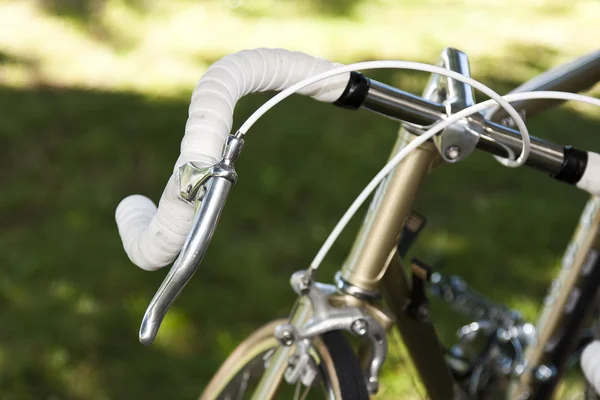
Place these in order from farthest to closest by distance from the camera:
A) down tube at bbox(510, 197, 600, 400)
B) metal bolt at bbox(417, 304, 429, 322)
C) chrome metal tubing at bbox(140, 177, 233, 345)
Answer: down tube at bbox(510, 197, 600, 400), metal bolt at bbox(417, 304, 429, 322), chrome metal tubing at bbox(140, 177, 233, 345)

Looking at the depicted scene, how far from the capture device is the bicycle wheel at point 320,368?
0.92 meters

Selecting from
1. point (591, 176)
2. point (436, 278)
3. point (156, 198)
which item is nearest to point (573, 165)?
point (591, 176)

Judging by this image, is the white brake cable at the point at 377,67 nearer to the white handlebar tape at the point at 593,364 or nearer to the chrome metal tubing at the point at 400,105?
the chrome metal tubing at the point at 400,105

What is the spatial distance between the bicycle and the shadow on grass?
106cm

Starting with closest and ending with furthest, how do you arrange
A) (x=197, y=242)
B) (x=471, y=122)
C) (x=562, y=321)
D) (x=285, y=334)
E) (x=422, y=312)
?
(x=197, y=242) → (x=471, y=122) → (x=285, y=334) → (x=422, y=312) → (x=562, y=321)

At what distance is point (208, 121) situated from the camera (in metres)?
0.70

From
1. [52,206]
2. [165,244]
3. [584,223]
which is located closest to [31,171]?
[52,206]

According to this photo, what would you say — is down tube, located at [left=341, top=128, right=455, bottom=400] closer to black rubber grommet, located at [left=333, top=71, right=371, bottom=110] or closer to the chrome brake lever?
black rubber grommet, located at [left=333, top=71, right=371, bottom=110]

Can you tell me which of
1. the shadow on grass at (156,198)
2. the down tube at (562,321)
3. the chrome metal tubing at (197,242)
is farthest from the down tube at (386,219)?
the shadow on grass at (156,198)

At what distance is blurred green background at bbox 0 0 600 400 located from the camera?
2.23 meters

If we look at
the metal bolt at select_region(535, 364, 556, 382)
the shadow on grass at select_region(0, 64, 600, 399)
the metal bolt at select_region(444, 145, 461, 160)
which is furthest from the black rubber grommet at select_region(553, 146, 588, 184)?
the shadow on grass at select_region(0, 64, 600, 399)

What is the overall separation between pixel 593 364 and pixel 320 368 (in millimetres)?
324

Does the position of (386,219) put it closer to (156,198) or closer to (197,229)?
(197,229)

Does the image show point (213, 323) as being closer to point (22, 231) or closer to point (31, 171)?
point (22, 231)
